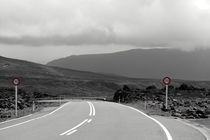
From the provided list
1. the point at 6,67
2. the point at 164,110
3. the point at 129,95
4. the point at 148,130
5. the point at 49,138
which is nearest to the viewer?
the point at 49,138

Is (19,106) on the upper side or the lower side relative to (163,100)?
lower

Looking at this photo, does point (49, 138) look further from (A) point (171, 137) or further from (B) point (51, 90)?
(B) point (51, 90)

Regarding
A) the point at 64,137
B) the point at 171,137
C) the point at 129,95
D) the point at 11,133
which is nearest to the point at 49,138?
the point at 64,137

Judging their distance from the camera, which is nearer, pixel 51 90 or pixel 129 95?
pixel 129 95

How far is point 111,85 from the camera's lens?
138500 mm

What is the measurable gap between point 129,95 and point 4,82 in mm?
81345

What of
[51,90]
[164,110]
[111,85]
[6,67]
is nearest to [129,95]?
[164,110]

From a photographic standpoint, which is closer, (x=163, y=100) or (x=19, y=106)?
(x=19, y=106)

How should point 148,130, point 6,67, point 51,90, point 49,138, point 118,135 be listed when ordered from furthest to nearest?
point 6,67 → point 51,90 → point 148,130 → point 118,135 → point 49,138

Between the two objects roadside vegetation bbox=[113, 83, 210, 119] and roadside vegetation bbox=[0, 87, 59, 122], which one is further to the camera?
roadside vegetation bbox=[113, 83, 210, 119]

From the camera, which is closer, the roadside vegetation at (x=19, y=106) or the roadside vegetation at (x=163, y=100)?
the roadside vegetation at (x=19, y=106)

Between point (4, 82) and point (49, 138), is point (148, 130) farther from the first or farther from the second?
point (4, 82)

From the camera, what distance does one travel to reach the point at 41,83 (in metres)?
139

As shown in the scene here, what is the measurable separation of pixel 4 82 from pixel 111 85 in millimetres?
31167
